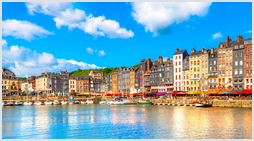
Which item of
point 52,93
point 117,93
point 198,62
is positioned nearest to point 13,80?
point 52,93

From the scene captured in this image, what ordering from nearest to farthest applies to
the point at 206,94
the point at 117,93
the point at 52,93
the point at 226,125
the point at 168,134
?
the point at 168,134 < the point at 226,125 < the point at 206,94 < the point at 117,93 < the point at 52,93

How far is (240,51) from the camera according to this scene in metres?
86.1

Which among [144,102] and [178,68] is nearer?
[144,102]

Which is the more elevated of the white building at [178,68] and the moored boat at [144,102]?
the white building at [178,68]

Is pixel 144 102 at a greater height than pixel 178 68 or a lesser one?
lesser

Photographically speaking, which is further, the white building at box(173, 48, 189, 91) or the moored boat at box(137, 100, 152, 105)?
the white building at box(173, 48, 189, 91)

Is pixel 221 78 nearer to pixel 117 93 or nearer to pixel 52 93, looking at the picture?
pixel 117 93

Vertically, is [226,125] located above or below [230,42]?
below

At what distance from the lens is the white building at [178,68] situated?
104 m

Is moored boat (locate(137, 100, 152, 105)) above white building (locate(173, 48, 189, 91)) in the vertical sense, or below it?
below

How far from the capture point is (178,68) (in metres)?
105

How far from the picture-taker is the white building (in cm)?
10438

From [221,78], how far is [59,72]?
89.2 metres

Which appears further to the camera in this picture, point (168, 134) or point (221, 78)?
point (221, 78)
